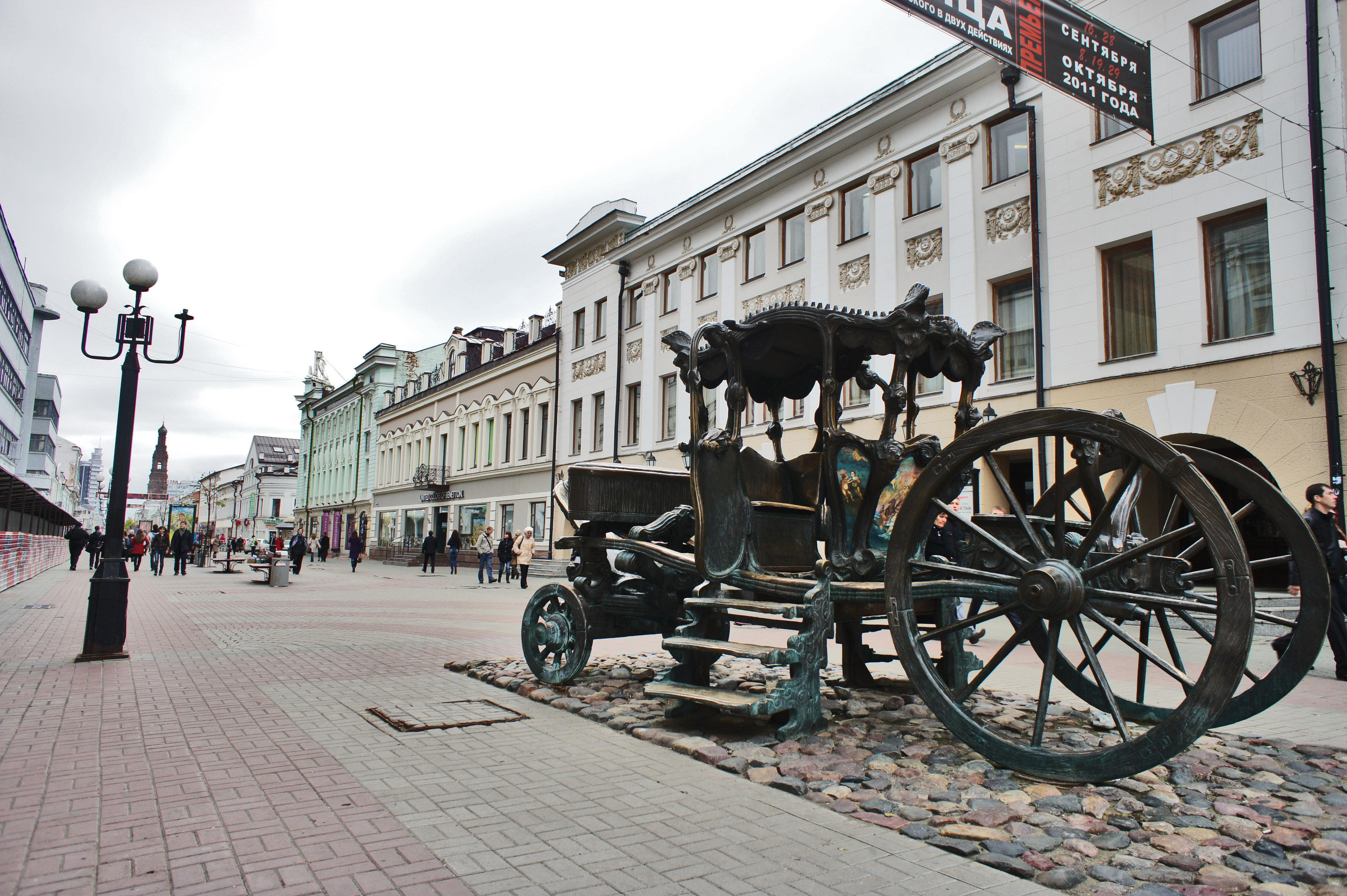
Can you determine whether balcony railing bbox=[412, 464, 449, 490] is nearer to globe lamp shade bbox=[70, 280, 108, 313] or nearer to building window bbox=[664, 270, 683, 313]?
building window bbox=[664, 270, 683, 313]

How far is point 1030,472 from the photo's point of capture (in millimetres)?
17016

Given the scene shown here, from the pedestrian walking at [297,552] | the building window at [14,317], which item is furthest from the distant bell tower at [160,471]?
the pedestrian walking at [297,552]

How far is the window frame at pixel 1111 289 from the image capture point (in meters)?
14.7

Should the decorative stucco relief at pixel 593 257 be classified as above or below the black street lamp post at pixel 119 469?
above

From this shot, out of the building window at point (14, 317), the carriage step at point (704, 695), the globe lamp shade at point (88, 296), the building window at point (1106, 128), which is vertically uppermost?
the building window at point (14, 317)

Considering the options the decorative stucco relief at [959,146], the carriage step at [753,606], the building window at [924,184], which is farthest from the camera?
the building window at [924,184]

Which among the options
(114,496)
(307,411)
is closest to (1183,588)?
(114,496)

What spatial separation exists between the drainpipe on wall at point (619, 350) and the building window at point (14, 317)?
35692mm

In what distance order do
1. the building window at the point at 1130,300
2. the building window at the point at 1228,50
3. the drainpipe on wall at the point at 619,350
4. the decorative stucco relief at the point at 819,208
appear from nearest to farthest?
1. the building window at the point at 1228,50
2. the building window at the point at 1130,300
3. the decorative stucco relief at the point at 819,208
4. the drainpipe on wall at the point at 619,350

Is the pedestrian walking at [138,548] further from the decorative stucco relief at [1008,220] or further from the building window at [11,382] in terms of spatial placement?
the decorative stucco relief at [1008,220]

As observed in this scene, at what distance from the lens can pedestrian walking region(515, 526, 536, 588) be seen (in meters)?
24.3

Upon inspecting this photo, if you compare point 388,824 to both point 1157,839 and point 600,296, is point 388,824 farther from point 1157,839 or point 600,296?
point 600,296

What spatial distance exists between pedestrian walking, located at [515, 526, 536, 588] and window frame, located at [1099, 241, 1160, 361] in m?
15.1

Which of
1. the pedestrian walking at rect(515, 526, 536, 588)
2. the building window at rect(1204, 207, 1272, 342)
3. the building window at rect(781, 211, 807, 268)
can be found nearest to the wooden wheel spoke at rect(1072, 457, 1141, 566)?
the building window at rect(1204, 207, 1272, 342)
